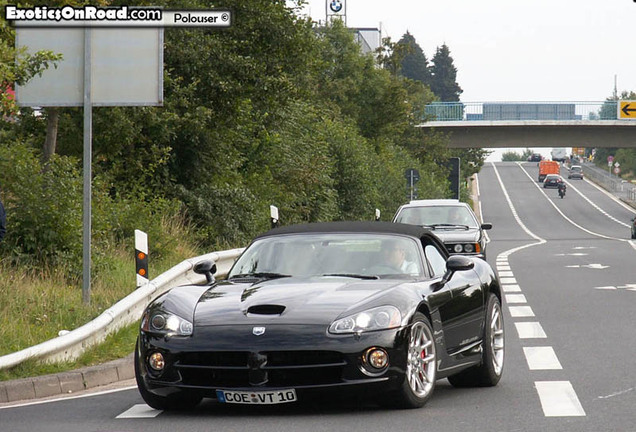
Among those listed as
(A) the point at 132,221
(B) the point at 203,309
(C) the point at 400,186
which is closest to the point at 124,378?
(B) the point at 203,309

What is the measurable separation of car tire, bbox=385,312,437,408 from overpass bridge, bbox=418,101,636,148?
70241mm

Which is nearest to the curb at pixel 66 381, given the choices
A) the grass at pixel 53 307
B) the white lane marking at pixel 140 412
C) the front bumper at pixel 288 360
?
the grass at pixel 53 307

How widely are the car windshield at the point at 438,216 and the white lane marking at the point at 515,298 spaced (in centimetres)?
448

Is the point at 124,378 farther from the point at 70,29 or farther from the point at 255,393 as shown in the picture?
the point at 70,29

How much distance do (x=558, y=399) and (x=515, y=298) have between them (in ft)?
34.4

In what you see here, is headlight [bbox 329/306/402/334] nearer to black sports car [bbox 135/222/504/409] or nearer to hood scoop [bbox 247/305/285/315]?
black sports car [bbox 135/222/504/409]

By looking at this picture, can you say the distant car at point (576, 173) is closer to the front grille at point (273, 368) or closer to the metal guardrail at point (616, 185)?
the metal guardrail at point (616, 185)

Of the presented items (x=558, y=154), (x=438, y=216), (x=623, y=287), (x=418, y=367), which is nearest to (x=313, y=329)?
(x=418, y=367)

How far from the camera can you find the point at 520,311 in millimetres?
16750

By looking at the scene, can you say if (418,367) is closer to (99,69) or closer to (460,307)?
(460,307)

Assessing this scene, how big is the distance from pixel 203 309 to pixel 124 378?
2.76 meters

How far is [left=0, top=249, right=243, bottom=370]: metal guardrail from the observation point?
9852mm

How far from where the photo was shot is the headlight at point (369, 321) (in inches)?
306

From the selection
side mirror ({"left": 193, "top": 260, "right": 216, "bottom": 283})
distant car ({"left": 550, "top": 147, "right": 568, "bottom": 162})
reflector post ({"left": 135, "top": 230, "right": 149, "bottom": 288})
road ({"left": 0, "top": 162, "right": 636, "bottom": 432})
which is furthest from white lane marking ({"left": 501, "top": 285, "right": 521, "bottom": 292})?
distant car ({"left": 550, "top": 147, "right": 568, "bottom": 162})
